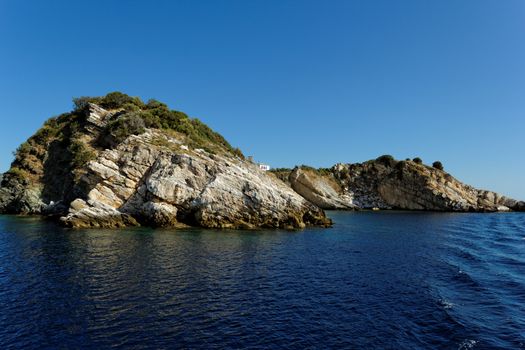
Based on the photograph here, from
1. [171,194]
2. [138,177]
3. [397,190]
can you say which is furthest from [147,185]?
[397,190]

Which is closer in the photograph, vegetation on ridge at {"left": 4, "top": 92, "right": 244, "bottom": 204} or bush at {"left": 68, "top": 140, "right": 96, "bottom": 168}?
bush at {"left": 68, "top": 140, "right": 96, "bottom": 168}

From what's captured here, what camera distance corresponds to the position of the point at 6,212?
7188 centimetres

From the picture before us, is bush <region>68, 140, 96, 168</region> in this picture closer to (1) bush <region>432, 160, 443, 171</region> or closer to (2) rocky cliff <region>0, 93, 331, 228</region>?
(2) rocky cliff <region>0, 93, 331, 228</region>

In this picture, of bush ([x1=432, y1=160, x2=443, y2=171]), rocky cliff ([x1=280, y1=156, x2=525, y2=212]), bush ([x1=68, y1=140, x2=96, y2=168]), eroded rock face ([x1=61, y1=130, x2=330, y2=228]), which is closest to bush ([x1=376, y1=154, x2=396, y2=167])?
rocky cliff ([x1=280, y1=156, x2=525, y2=212])

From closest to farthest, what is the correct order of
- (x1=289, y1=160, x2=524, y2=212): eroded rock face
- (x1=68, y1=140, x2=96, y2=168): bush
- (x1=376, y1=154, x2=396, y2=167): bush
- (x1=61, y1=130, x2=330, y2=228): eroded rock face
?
(x1=61, y1=130, x2=330, y2=228): eroded rock face < (x1=68, y1=140, x2=96, y2=168): bush < (x1=289, y1=160, x2=524, y2=212): eroded rock face < (x1=376, y1=154, x2=396, y2=167): bush

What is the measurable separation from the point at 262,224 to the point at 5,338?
138 feet

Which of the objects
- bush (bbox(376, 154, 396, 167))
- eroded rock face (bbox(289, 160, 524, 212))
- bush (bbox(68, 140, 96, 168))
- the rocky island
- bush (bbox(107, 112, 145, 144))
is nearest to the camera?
the rocky island

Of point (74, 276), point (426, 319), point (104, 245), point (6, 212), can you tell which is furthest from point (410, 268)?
point (6, 212)

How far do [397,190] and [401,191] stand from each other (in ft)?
4.62

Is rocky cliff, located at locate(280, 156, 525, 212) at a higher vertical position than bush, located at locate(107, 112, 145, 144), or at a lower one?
lower

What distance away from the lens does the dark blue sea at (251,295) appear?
17.0 metres

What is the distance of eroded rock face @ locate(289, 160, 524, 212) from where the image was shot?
118 metres

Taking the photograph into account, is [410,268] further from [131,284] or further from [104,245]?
[104,245]

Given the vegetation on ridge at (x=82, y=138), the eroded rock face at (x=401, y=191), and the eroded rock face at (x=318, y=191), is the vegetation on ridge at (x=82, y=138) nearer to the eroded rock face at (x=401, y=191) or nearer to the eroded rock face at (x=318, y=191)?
the eroded rock face at (x=318, y=191)
